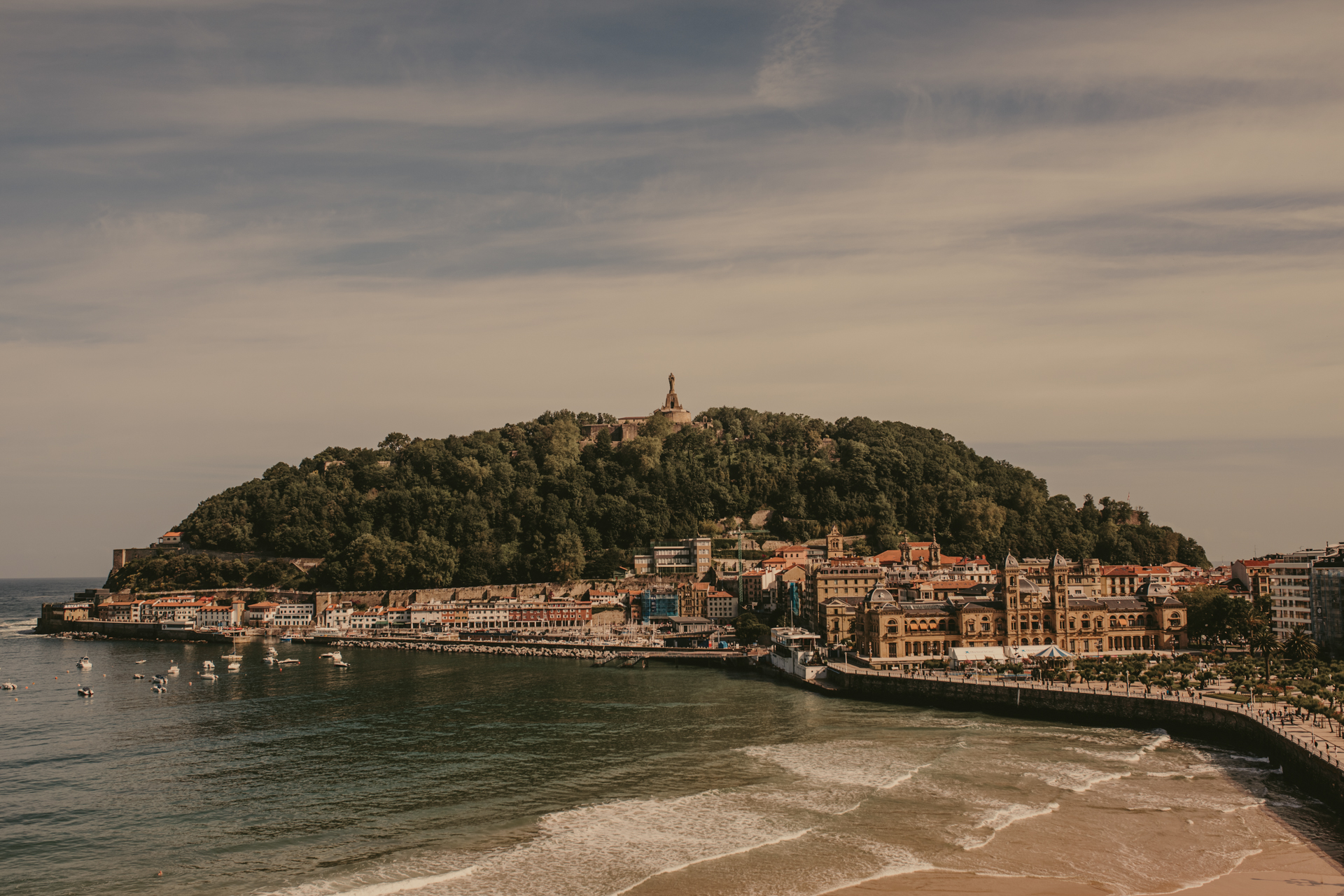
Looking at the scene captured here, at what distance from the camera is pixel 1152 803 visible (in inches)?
1357

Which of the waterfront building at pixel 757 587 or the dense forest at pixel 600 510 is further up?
the dense forest at pixel 600 510

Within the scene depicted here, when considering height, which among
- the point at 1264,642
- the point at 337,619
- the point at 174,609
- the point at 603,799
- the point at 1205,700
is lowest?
the point at 603,799

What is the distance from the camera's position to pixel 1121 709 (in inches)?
1997

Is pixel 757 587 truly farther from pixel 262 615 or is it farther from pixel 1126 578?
pixel 262 615

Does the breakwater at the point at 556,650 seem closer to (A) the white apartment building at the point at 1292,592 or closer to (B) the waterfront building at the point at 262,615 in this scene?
(B) the waterfront building at the point at 262,615

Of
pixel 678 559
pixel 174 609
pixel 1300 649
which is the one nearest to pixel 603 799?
pixel 1300 649

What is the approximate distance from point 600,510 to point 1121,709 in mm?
79230

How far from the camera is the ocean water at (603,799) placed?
28766mm

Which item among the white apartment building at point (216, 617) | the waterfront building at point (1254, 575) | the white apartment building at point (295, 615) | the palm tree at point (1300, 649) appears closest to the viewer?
the palm tree at point (1300, 649)

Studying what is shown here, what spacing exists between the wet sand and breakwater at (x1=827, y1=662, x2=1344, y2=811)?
6.45 meters

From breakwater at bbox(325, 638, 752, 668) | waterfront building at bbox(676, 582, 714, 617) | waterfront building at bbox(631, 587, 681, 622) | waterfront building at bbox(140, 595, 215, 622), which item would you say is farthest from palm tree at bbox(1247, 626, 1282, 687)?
waterfront building at bbox(140, 595, 215, 622)

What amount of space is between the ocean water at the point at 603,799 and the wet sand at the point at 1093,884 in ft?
2.23

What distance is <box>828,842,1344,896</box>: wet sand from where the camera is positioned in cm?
2669

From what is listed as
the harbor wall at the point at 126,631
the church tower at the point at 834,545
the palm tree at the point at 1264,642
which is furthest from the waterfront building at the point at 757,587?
the harbor wall at the point at 126,631
